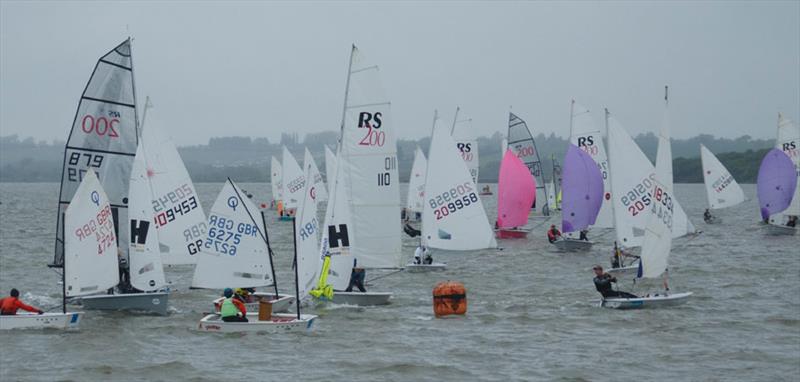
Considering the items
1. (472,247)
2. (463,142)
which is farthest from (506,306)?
(463,142)

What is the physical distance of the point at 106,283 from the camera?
74.4ft

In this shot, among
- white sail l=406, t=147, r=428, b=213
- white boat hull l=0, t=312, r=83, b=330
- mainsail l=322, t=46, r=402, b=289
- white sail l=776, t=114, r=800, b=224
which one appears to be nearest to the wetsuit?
mainsail l=322, t=46, r=402, b=289

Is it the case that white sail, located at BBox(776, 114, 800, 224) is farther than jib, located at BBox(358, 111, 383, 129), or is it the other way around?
white sail, located at BBox(776, 114, 800, 224)

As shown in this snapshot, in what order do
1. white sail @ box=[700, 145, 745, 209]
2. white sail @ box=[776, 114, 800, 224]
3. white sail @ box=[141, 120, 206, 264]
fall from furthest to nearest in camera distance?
white sail @ box=[700, 145, 745, 209], white sail @ box=[776, 114, 800, 224], white sail @ box=[141, 120, 206, 264]

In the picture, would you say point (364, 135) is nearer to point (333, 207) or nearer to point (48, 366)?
point (333, 207)

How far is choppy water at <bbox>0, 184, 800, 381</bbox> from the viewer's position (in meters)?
18.2

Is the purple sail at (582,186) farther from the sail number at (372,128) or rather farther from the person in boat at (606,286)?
the sail number at (372,128)

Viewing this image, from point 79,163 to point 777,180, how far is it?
3552cm

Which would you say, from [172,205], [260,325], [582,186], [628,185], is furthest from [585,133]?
[260,325]

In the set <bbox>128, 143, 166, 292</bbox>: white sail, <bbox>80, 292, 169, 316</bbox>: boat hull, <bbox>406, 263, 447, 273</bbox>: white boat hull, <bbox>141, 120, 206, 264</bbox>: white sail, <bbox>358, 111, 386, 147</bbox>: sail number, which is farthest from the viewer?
<bbox>406, 263, 447, 273</bbox>: white boat hull

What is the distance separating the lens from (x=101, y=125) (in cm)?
2505

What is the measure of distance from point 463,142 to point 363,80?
30.5m

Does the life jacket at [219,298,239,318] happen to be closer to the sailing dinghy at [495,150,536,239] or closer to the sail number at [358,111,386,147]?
the sail number at [358,111,386,147]

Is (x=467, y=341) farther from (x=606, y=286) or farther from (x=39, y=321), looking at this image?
(x=39, y=321)
